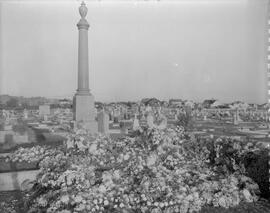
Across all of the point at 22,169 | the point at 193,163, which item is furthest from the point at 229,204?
the point at 22,169

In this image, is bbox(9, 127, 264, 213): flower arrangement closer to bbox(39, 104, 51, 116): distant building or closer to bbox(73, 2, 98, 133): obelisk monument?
bbox(73, 2, 98, 133): obelisk monument

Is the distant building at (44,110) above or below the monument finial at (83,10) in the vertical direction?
below

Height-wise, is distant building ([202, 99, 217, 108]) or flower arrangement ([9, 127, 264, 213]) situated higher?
distant building ([202, 99, 217, 108])

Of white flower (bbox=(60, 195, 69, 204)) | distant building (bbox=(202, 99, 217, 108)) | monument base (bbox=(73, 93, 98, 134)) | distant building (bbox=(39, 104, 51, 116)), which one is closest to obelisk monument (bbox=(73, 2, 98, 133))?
monument base (bbox=(73, 93, 98, 134))

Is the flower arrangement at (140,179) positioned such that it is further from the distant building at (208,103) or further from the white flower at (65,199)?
the distant building at (208,103)

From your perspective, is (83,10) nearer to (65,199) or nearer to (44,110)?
(65,199)

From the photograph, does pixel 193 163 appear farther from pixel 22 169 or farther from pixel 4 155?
pixel 4 155

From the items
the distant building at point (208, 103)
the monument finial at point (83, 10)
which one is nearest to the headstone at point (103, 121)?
the monument finial at point (83, 10)

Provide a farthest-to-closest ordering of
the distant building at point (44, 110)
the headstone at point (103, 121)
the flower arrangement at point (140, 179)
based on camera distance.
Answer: the distant building at point (44, 110) → the headstone at point (103, 121) → the flower arrangement at point (140, 179)
